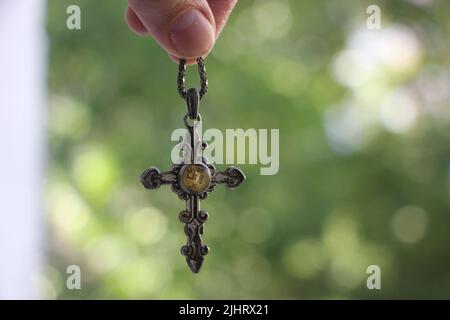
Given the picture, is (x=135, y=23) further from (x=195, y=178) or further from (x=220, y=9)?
(x=195, y=178)

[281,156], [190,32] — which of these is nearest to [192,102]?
[190,32]

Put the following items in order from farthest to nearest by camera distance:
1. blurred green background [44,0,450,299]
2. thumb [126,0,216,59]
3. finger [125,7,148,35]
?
blurred green background [44,0,450,299] → finger [125,7,148,35] → thumb [126,0,216,59]

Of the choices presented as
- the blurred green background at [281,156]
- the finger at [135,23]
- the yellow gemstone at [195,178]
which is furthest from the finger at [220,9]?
the blurred green background at [281,156]

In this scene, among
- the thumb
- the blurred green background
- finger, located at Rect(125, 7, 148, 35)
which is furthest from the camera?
the blurred green background

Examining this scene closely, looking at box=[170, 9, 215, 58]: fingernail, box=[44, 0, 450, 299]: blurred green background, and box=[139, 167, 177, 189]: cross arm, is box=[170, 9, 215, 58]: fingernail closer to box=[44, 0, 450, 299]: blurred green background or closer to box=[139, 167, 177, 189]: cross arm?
box=[139, 167, 177, 189]: cross arm

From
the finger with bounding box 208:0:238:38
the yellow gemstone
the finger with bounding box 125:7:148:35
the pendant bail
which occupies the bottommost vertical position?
the yellow gemstone

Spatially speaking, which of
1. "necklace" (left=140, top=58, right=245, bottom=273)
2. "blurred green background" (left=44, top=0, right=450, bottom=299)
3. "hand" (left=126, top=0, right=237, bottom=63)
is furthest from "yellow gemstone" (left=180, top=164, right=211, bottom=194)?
"blurred green background" (left=44, top=0, right=450, bottom=299)

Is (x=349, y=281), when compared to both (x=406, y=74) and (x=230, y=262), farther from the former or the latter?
(x=406, y=74)
